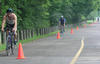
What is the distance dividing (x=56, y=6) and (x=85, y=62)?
111ft

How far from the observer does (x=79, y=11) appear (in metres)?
63.0

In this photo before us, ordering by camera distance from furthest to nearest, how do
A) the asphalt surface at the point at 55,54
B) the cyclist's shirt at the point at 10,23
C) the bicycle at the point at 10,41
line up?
1. the cyclist's shirt at the point at 10,23
2. the bicycle at the point at 10,41
3. the asphalt surface at the point at 55,54

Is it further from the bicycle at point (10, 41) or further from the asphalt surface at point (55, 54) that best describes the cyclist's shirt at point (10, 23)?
the asphalt surface at point (55, 54)

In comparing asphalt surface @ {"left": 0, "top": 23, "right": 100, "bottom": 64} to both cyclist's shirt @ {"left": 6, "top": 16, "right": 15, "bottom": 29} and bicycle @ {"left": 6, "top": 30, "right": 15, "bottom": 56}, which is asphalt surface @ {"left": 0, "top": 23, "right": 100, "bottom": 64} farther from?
cyclist's shirt @ {"left": 6, "top": 16, "right": 15, "bottom": 29}

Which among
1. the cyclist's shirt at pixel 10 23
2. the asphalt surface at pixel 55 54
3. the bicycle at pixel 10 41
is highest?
the cyclist's shirt at pixel 10 23

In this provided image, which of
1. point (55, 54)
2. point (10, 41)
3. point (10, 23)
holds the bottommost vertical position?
point (55, 54)

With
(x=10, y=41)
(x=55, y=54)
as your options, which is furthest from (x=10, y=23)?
(x=55, y=54)

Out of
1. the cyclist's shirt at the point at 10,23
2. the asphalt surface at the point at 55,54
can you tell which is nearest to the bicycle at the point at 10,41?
the cyclist's shirt at the point at 10,23

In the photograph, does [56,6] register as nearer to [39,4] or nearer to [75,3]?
[39,4]

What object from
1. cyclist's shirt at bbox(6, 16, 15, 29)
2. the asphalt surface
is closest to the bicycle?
cyclist's shirt at bbox(6, 16, 15, 29)

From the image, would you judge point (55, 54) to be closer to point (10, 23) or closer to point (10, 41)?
point (10, 41)

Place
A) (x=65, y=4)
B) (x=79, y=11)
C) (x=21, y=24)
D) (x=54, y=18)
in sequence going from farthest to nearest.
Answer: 1. (x=79, y=11)
2. (x=65, y=4)
3. (x=54, y=18)
4. (x=21, y=24)

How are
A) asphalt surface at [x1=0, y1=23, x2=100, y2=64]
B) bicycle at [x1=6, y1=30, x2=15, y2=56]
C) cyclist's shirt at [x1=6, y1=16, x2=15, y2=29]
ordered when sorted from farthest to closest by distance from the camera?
cyclist's shirt at [x1=6, y1=16, x2=15, y2=29] → bicycle at [x1=6, y1=30, x2=15, y2=56] → asphalt surface at [x1=0, y1=23, x2=100, y2=64]

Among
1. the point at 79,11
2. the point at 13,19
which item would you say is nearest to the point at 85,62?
the point at 13,19
